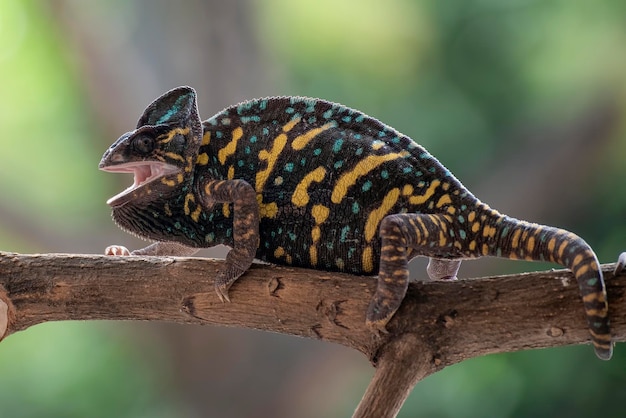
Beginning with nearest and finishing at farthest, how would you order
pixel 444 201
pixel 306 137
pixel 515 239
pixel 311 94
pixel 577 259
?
pixel 577 259 → pixel 515 239 → pixel 444 201 → pixel 306 137 → pixel 311 94

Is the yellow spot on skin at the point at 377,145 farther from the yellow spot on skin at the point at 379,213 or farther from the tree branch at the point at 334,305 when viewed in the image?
the tree branch at the point at 334,305

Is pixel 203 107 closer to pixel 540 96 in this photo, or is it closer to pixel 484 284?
pixel 540 96

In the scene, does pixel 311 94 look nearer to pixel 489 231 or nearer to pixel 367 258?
pixel 367 258

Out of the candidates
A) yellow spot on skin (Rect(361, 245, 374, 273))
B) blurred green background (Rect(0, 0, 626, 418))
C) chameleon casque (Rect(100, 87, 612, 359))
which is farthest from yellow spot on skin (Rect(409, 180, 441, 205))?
blurred green background (Rect(0, 0, 626, 418))

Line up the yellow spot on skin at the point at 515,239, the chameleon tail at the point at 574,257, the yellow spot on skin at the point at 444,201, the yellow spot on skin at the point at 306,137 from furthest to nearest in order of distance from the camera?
the yellow spot on skin at the point at 306,137 → the yellow spot on skin at the point at 444,201 → the yellow spot on skin at the point at 515,239 → the chameleon tail at the point at 574,257

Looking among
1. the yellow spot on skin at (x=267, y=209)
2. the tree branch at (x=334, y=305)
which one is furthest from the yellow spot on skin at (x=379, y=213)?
the yellow spot on skin at (x=267, y=209)

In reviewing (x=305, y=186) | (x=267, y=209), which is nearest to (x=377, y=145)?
(x=305, y=186)
